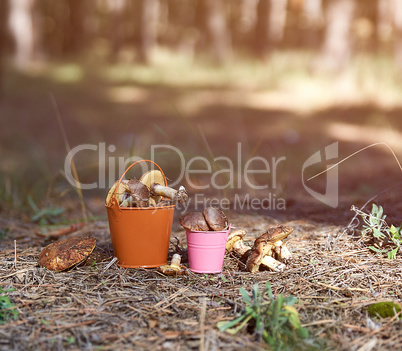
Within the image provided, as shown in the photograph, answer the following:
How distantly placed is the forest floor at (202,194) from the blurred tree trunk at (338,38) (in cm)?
47

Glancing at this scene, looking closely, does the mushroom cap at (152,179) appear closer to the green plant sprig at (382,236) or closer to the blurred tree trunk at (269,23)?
the green plant sprig at (382,236)

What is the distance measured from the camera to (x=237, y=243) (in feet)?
6.75

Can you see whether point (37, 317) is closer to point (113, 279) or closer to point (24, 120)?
point (113, 279)

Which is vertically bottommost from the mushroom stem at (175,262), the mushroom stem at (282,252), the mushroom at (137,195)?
the mushroom stem at (175,262)

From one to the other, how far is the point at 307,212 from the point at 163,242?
3.98 ft

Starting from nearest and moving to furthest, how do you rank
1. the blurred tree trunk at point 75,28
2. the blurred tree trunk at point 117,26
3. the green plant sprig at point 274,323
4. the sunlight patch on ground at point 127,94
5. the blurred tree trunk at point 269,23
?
1. the green plant sprig at point 274,323
2. the sunlight patch on ground at point 127,94
3. the blurred tree trunk at point 117,26
4. the blurred tree trunk at point 75,28
5. the blurred tree trunk at point 269,23

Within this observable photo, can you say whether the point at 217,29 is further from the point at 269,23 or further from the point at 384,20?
the point at 384,20

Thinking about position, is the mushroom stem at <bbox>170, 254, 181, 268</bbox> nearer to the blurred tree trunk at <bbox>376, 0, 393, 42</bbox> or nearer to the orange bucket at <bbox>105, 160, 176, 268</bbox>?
the orange bucket at <bbox>105, 160, 176, 268</bbox>

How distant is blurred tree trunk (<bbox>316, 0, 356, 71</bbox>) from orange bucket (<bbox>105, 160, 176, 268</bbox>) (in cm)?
686

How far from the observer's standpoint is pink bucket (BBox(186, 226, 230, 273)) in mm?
1874

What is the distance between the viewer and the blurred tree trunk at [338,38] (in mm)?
8062

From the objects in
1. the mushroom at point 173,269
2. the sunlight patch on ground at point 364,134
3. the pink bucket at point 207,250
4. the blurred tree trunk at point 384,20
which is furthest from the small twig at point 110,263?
the blurred tree trunk at point 384,20

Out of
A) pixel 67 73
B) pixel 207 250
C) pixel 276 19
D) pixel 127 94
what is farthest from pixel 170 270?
pixel 276 19

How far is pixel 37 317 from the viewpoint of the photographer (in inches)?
58.7
